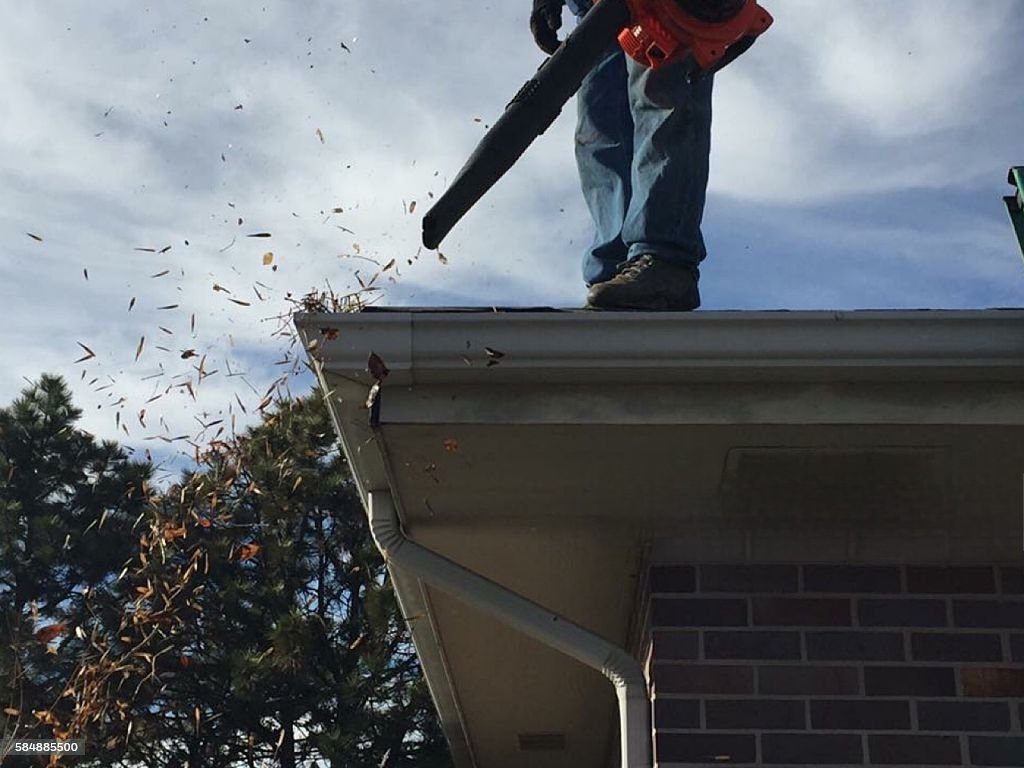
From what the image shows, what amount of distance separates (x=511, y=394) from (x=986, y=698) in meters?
1.48

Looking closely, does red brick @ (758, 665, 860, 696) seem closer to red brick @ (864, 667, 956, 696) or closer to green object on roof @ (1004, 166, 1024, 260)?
red brick @ (864, 667, 956, 696)

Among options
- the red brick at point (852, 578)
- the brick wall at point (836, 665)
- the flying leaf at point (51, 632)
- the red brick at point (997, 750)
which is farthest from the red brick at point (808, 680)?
the flying leaf at point (51, 632)

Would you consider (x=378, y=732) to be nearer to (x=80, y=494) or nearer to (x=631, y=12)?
(x=80, y=494)

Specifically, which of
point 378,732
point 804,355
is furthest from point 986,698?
point 378,732

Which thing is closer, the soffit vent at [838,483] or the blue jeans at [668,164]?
the soffit vent at [838,483]

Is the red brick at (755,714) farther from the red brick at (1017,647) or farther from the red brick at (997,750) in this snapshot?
the red brick at (1017,647)

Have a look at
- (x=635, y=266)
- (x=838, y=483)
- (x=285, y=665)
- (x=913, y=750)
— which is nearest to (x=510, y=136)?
(x=635, y=266)

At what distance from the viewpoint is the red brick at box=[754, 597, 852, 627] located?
11.9 feet

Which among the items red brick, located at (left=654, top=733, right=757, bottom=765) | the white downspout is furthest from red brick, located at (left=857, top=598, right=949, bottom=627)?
the white downspout

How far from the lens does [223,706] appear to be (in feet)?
62.3

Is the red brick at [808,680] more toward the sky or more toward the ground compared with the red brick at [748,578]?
more toward the ground

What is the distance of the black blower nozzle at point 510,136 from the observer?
340cm

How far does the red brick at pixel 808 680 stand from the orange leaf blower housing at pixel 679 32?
1580mm

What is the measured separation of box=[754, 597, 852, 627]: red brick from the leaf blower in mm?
1256
